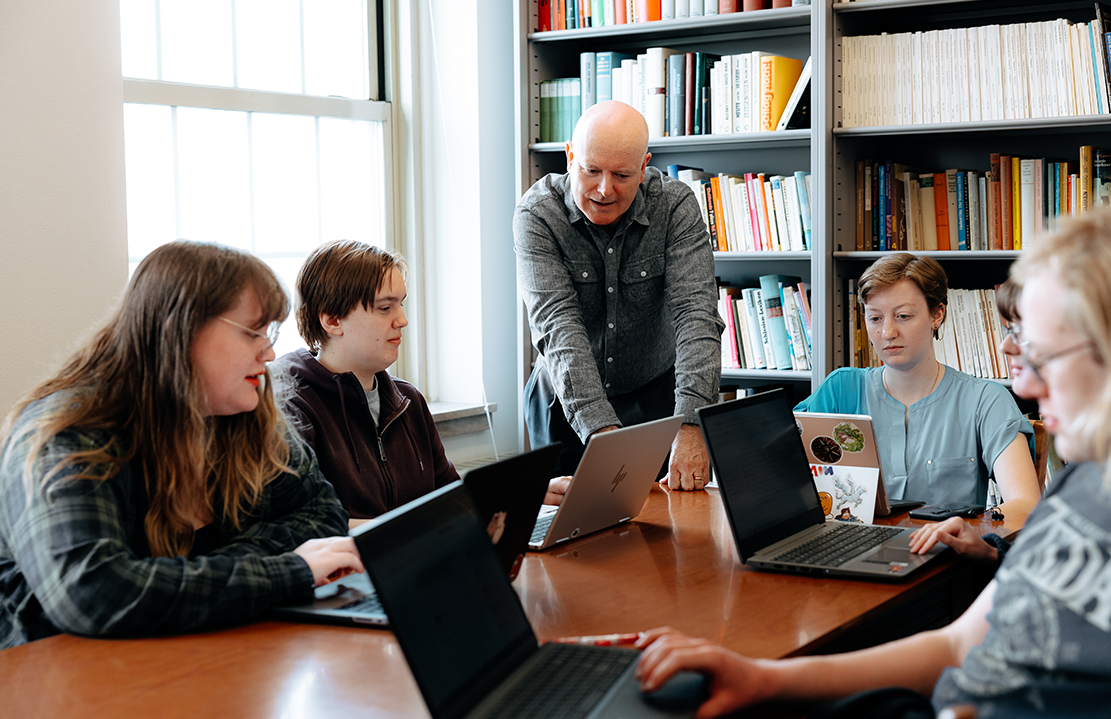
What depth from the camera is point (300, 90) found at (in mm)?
3504

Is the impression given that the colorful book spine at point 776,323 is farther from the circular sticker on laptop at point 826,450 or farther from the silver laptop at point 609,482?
the silver laptop at point 609,482

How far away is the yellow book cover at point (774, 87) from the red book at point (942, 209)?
522mm

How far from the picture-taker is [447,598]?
102 centimetres

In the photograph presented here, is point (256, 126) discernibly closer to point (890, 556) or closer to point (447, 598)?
point (890, 556)

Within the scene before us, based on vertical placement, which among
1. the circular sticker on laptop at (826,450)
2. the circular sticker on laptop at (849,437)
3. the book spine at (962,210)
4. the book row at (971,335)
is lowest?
the circular sticker on laptop at (826,450)

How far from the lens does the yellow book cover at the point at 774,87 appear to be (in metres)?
3.37

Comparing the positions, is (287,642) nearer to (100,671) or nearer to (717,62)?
(100,671)

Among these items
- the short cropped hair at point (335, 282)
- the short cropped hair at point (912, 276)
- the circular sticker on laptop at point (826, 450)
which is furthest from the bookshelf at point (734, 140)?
the short cropped hair at point (335, 282)

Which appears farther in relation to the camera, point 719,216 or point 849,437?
point 719,216

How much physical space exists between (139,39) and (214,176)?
44cm

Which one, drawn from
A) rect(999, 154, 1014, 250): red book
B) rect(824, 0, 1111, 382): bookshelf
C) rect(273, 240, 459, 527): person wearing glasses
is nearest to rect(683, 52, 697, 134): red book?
rect(824, 0, 1111, 382): bookshelf

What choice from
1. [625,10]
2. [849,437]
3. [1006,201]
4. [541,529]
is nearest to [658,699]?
[541,529]

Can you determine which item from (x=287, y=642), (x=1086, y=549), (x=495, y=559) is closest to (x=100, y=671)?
(x=287, y=642)

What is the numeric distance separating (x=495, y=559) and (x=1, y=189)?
1802 millimetres
